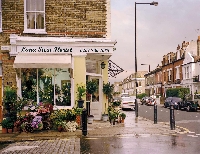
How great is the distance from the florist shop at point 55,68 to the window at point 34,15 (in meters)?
0.86

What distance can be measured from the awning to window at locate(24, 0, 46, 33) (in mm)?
1614

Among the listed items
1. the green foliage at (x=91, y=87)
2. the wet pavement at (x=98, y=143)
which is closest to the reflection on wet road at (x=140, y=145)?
the wet pavement at (x=98, y=143)

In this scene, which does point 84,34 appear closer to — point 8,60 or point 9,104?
point 8,60

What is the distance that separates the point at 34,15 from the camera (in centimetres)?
1620

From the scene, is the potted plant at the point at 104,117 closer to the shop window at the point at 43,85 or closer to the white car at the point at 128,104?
the shop window at the point at 43,85

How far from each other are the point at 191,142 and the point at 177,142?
0.49 metres

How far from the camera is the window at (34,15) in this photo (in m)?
16.1

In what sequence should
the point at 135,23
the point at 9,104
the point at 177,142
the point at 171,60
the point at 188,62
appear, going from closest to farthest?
the point at 177,142
the point at 9,104
the point at 135,23
the point at 188,62
the point at 171,60

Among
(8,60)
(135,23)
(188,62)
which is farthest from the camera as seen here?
(188,62)

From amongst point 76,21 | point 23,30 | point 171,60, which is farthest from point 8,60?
point 171,60

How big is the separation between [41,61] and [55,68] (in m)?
1.03

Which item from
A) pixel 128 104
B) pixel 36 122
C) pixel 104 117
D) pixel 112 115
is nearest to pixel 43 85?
pixel 36 122

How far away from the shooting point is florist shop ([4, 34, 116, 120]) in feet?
50.4

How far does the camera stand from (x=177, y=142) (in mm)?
11320
